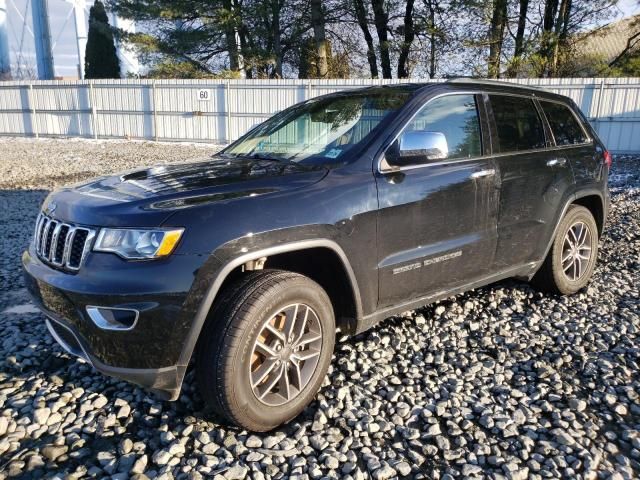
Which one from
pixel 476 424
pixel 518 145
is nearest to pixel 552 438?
pixel 476 424

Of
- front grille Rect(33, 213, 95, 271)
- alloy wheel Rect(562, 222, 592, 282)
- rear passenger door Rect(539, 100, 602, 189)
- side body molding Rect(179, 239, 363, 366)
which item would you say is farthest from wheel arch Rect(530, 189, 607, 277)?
front grille Rect(33, 213, 95, 271)

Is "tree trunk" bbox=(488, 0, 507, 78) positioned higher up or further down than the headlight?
higher up

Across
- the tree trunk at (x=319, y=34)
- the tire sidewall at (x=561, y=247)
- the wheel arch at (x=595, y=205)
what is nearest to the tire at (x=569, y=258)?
the tire sidewall at (x=561, y=247)

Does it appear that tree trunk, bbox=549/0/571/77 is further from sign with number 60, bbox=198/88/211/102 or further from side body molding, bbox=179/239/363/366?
side body molding, bbox=179/239/363/366

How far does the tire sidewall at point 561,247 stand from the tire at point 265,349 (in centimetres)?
239

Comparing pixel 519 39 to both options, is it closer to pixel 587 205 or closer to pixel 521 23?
pixel 521 23

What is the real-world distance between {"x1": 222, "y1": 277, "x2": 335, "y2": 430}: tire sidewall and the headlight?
1.59ft

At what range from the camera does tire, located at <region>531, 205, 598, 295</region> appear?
14.0 feet

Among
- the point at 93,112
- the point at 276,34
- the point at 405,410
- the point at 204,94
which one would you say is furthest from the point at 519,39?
the point at 405,410

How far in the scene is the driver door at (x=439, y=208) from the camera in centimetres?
303

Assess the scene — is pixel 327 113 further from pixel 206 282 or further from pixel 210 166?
→ pixel 206 282

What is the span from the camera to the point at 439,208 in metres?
3.26

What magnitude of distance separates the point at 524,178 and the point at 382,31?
22010 mm

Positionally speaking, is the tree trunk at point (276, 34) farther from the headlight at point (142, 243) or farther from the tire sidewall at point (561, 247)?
the headlight at point (142, 243)
